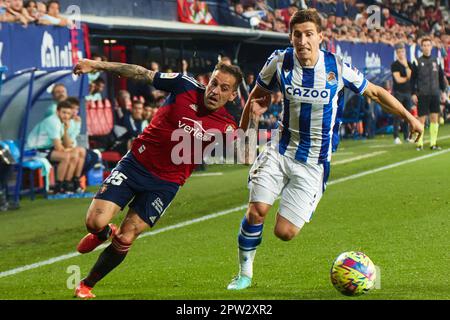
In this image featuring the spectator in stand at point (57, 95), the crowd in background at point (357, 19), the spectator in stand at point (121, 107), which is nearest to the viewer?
the spectator in stand at point (57, 95)

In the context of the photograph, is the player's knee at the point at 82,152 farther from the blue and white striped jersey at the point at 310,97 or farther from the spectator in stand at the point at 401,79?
the spectator in stand at the point at 401,79

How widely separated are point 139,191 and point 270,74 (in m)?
1.40

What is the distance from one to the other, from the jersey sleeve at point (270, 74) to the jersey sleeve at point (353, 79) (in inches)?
21.0

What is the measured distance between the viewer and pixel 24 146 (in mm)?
15812

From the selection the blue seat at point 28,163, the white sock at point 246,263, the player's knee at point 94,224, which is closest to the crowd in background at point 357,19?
the blue seat at point 28,163

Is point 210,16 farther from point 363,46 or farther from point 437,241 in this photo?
point 437,241

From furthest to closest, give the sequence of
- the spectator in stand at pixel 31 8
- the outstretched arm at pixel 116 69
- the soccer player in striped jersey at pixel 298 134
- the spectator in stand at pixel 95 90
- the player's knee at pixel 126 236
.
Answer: the spectator in stand at pixel 95 90
the spectator in stand at pixel 31 8
the soccer player in striped jersey at pixel 298 134
the player's knee at pixel 126 236
the outstretched arm at pixel 116 69

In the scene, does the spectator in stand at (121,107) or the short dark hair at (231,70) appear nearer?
the short dark hair at (231,70)

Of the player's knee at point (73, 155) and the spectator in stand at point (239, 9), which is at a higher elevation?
the spectator in stand at point (239, 9)

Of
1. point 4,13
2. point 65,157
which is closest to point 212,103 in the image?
point 65,157

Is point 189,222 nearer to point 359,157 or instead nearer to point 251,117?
point 251,117

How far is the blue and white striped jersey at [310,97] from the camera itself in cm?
840

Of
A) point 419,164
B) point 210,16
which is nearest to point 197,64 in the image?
point 210,16
